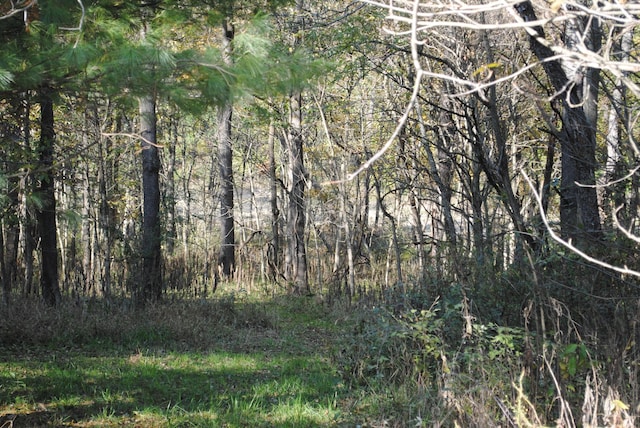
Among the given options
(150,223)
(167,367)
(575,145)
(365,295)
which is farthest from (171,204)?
(575,145)

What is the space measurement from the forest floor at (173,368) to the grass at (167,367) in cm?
1

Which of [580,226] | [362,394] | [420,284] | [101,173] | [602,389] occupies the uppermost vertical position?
[101,173]

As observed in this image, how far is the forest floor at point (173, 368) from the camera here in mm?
5180

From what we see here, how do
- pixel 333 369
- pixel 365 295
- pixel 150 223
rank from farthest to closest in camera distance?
pixel 365 295 < pixel 150 223 < pixel 333 369

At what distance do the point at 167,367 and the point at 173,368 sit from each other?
0.28 ft

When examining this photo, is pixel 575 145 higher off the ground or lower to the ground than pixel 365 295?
higher

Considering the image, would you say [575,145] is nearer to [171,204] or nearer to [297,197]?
[297,197]

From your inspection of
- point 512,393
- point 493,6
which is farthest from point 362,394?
point 493,6

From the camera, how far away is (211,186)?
2208 cm

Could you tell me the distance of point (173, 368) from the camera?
22.5ft

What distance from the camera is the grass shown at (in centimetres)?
524

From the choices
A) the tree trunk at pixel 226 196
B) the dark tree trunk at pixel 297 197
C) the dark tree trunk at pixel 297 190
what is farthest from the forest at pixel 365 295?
the tree trunk at pixel 226 196

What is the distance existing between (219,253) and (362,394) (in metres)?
10.7

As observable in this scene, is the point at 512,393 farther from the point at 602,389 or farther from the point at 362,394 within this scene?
the point at 362,394
